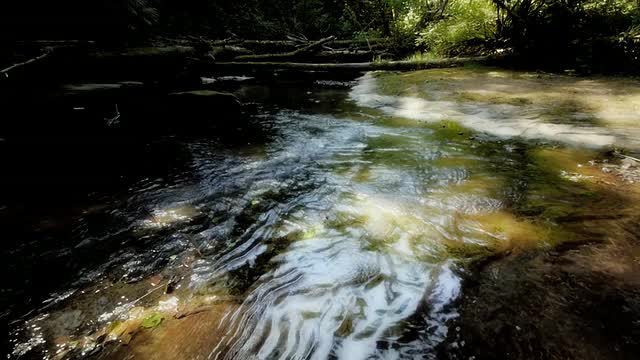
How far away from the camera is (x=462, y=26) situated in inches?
458

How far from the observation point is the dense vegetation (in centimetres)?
920

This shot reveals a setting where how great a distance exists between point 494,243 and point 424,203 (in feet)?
2.81

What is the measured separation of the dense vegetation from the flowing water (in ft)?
21.5

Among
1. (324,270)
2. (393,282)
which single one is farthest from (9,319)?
(393,282)

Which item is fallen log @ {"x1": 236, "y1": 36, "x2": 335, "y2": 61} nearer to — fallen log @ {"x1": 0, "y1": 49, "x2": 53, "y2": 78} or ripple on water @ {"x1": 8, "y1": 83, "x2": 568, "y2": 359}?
fallen log @ {"x1": 0, "y1": 49, "x2": 53, "y2": 78}

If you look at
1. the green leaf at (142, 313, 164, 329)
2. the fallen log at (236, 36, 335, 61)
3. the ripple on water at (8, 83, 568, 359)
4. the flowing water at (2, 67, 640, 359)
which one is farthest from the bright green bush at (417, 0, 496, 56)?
the green leaf at (142, 313, 164, 329)

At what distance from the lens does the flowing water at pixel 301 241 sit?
2115 millimetres

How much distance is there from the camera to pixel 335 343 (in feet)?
6.65

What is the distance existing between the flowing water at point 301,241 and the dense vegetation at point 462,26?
258 inches

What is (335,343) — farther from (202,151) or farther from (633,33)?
(633,33)

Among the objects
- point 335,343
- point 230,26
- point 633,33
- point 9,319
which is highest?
point 230,26

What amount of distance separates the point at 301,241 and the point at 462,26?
11.2 meters

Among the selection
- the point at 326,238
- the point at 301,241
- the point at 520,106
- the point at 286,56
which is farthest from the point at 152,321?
the point at 286,56

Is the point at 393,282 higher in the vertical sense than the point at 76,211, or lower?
lower
